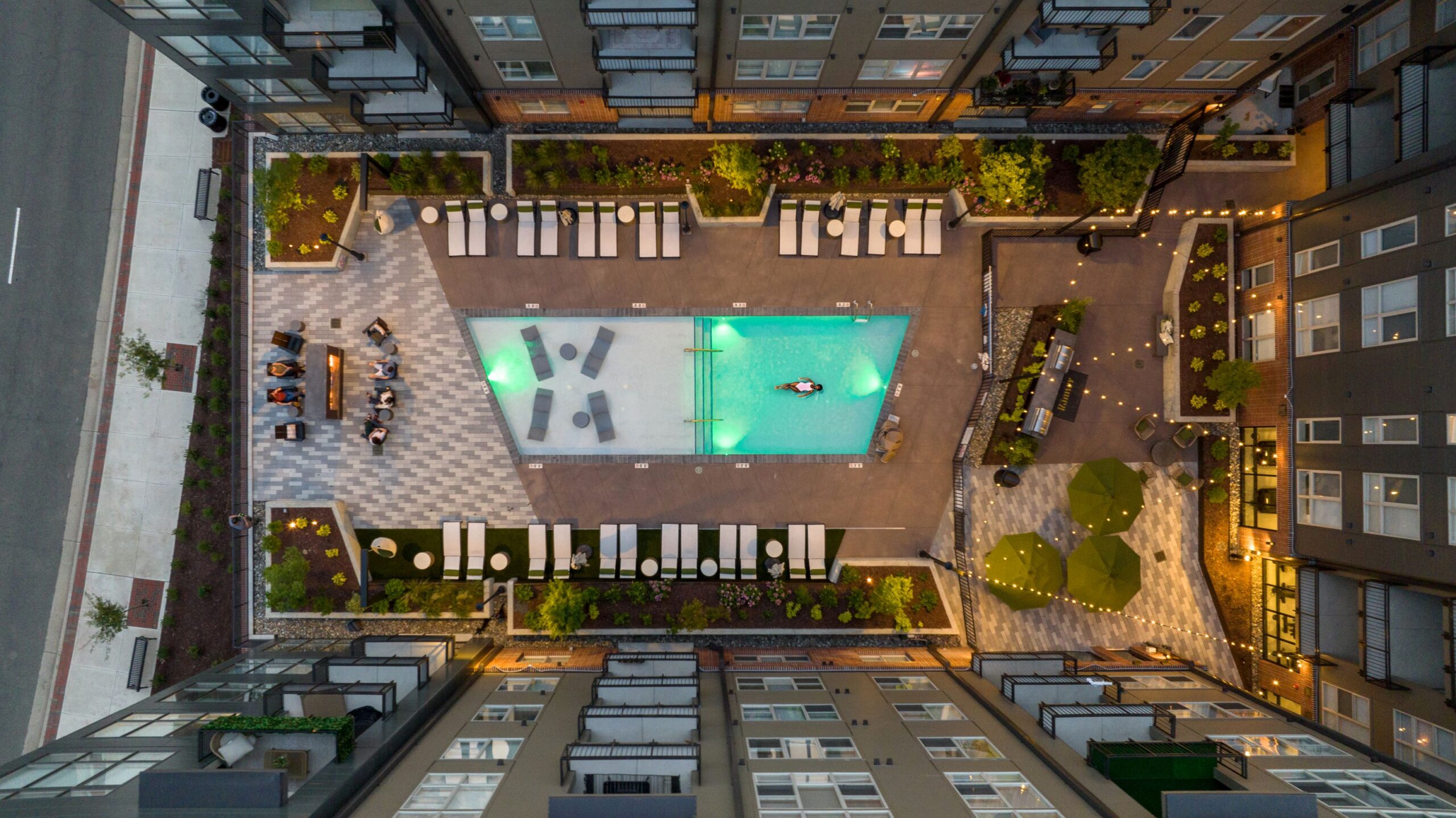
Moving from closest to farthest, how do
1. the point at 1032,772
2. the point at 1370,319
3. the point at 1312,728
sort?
the point at 1032,772, the point at 1312,728, the point at 1370,319

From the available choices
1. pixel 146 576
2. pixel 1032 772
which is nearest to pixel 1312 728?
pixel 1032 772

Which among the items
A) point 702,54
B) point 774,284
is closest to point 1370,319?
point 774,284

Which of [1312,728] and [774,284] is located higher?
[774,284]

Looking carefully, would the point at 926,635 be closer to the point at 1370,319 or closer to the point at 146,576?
the point at 1370,319

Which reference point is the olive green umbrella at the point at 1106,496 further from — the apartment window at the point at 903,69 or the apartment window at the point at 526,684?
the apartment window at the point at 526,684

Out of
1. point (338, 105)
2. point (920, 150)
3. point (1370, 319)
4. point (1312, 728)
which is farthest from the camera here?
point (920, 150)

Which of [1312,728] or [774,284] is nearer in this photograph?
[1312,728]

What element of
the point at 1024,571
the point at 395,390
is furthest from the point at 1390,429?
the point at 395,390

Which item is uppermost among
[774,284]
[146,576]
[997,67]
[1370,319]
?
[997,67]

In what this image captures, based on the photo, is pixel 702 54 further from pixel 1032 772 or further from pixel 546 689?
pixel 1032 772
